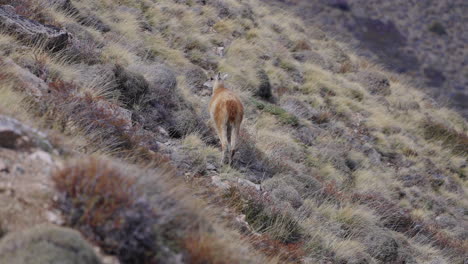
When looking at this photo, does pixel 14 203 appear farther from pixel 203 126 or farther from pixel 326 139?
pixel 326 139

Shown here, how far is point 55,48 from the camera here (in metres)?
7.27

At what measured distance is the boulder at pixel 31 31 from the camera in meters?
6.85

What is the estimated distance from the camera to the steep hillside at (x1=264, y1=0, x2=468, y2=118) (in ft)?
118

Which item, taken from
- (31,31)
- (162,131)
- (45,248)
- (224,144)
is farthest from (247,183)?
(45,248)

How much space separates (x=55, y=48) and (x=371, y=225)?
17.7 feet

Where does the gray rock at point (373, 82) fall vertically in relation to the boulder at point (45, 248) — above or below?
below

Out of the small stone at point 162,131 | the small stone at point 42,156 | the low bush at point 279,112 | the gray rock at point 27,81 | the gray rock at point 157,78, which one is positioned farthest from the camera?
the low bush at point 279,112

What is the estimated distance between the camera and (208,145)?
26.1ft

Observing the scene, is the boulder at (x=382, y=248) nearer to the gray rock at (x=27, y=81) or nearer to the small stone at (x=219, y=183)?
the small stone at (x=219, y=183)

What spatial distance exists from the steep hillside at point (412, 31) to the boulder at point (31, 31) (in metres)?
29.2

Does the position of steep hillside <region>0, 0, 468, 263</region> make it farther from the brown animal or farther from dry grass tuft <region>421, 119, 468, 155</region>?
the brown animal

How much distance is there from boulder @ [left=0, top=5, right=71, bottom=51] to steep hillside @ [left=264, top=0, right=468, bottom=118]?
2916cm

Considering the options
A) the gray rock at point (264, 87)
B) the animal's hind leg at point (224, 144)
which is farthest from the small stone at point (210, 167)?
the gray rock at point (264, 87)

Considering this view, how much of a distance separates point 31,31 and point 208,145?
3018 mm
